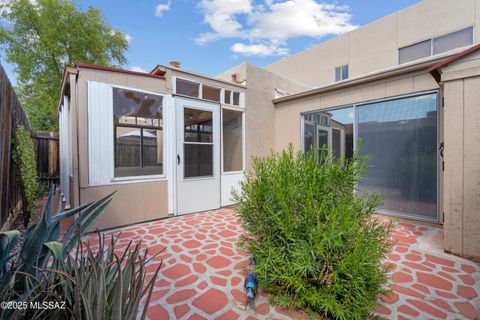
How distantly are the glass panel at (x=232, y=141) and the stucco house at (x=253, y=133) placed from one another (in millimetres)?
26

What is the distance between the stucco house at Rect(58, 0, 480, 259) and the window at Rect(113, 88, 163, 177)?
0.7 inches

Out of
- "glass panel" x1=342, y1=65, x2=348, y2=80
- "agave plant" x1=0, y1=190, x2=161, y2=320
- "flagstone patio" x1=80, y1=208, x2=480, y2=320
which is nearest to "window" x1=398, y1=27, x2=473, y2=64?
"glass panel" x1=342, y1=65, x2=348, y2=80

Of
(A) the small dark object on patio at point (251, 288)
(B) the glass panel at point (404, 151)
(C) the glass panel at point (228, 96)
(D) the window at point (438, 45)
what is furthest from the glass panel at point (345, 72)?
(A) the small dark object on patio at point (251, 288)

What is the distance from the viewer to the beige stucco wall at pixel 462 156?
259 cm

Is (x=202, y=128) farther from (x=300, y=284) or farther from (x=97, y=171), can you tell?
(x=300, y=284)

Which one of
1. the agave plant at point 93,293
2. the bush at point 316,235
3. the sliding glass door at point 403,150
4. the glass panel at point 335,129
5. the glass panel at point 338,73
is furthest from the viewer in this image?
the glass panel at point 338,73

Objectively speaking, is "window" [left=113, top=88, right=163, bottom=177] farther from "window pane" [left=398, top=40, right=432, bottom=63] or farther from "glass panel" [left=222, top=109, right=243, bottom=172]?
"window pane" [left=398, top=40, right=432, bottom=63]

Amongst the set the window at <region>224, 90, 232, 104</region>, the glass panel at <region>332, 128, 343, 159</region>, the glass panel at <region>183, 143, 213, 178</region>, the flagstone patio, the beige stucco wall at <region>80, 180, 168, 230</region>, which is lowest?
the flagstone patio

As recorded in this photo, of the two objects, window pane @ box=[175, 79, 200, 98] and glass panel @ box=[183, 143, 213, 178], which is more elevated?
window pane @ box=[175, 79, 200, 98]

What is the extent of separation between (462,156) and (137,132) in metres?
4.92

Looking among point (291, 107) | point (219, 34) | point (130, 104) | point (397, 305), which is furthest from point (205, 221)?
point (219, 34)

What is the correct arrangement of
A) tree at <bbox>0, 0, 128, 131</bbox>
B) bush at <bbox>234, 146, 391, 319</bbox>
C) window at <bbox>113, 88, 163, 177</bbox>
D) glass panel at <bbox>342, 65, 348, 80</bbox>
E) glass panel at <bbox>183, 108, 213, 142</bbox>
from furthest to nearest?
1. glass panel at <bbox>342, 65, 348, 80</bbox>
2. tree at <bbox>0, 0, 128, 131</bbox>
3. glass panel at <bbox>183, 108, 213, 142</bbox>
4. window at <bbox>113, 88, 163, 177</bbox>
5. bush at <bbox>234, 146, 391, 319</bbox>

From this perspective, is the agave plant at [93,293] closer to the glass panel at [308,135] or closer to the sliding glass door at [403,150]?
the sliding glass door at [403,150]

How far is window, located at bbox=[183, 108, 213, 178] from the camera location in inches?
184
